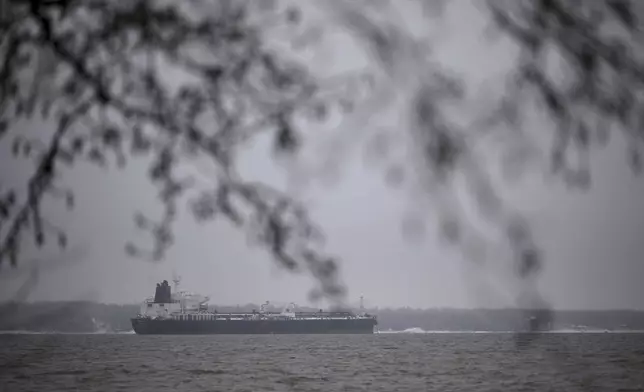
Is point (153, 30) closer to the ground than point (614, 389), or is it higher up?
higher up

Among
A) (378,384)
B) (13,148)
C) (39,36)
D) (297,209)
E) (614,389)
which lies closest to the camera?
(297,209)

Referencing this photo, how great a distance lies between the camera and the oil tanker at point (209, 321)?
67.6 m

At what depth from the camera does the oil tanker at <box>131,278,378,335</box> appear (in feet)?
222

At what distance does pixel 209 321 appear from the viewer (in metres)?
67.7

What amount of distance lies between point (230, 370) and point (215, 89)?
30401mm

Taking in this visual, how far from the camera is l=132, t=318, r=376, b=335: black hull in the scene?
6706cm

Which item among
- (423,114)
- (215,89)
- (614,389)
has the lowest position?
(614,389)

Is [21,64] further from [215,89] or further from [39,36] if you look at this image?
[215,89]

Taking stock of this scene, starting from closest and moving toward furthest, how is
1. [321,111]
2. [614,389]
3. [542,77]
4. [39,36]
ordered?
[542,77], [321,111], [39,36], [614,389]

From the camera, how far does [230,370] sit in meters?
31.1

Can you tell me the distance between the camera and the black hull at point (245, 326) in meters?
67.1

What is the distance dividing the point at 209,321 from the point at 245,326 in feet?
12.2

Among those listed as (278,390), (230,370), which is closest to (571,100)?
(278,390)

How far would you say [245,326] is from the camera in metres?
69.9
